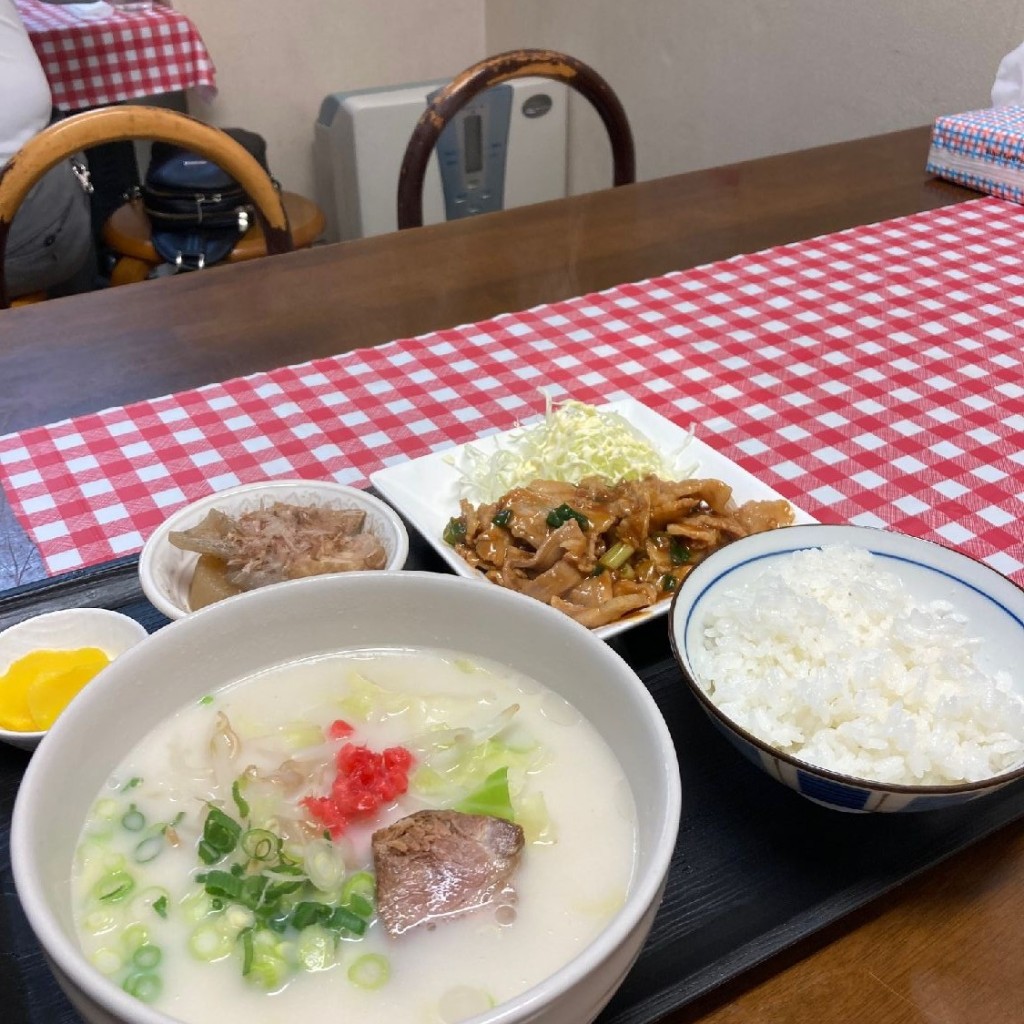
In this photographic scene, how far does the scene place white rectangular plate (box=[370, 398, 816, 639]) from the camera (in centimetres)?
142

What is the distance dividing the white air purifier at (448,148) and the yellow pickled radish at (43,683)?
408cm

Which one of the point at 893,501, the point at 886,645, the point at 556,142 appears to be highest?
the point at 886,645

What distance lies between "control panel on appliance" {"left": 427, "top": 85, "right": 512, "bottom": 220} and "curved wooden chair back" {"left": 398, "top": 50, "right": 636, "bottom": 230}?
1.91 metres

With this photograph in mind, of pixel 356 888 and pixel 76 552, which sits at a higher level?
pixel 356 888

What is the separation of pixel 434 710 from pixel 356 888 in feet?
0.69

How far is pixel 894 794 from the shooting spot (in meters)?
0.89

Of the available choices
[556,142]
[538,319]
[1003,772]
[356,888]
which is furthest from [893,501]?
[556,142]

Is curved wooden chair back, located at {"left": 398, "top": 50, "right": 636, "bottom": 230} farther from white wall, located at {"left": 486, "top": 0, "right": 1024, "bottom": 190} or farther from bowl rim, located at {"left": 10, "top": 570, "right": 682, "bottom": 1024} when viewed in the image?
bowl rim, located at {"left": 10, "top": 570, "right": 682, "bottom": 1024}

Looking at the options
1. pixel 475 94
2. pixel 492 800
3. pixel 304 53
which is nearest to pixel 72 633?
pixel 492 800

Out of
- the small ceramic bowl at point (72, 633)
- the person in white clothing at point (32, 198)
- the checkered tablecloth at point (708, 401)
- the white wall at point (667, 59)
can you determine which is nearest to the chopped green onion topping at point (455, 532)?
the checkered tablecloth at point (708, 401)

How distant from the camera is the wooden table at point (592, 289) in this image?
876 millimetres

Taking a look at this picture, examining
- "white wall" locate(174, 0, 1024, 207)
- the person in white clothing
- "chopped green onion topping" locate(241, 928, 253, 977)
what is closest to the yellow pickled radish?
"chopped green onion topping" locate(241, 928, 253, 977)

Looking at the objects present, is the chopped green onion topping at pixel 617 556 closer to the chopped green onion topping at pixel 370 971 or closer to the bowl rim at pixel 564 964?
the bowl rim at pixel 564 964

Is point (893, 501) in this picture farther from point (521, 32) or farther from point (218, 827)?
point (521, 32)
